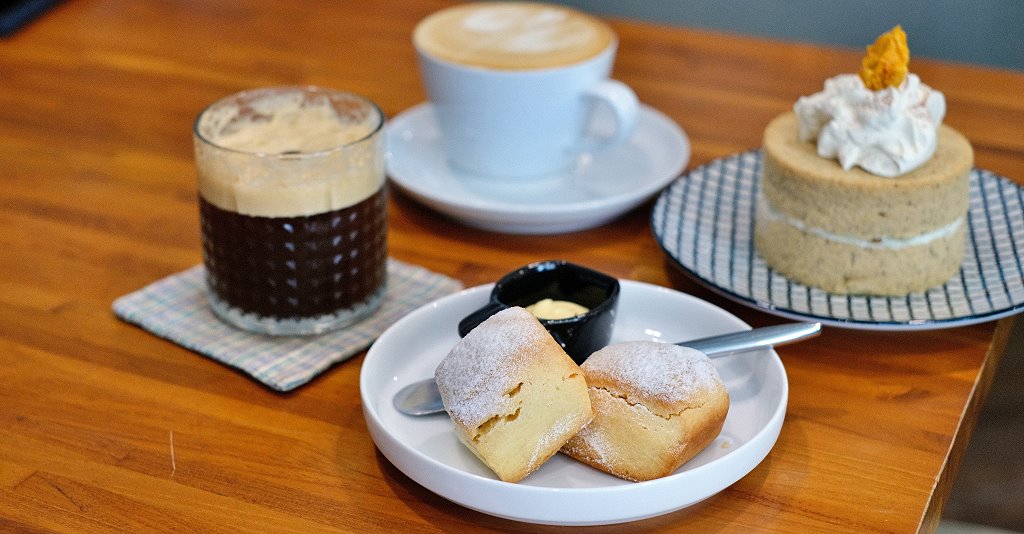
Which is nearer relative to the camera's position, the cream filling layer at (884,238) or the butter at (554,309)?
the butter at (554,309)

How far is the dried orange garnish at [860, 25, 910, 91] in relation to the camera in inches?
39.6

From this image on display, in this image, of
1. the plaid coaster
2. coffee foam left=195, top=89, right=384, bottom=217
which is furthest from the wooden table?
coffee foam left=195, top=89, right=384, bottom=217

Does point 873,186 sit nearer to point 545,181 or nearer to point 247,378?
point 545,181

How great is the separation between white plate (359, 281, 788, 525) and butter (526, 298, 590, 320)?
3.0 inches

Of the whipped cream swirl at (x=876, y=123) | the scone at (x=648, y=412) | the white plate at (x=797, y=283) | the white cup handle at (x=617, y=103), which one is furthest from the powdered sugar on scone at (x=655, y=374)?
the white cup handle at (x=617, y=103)

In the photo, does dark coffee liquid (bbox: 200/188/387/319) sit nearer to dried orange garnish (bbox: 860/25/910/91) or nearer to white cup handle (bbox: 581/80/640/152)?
white cup handle (bbox: 581/80/640/152)

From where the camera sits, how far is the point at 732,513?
764mm

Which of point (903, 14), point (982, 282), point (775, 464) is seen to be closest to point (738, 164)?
point (982, 282)

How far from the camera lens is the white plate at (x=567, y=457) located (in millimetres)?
705

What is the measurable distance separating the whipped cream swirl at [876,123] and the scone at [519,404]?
427 mm

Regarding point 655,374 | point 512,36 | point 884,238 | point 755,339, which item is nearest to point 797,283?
point 884,238

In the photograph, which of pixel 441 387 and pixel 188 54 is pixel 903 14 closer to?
pixel 188 54

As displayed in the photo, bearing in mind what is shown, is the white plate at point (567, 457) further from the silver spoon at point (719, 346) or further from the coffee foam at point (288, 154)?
the coffee foam at point (288, 154)

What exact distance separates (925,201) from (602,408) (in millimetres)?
440
